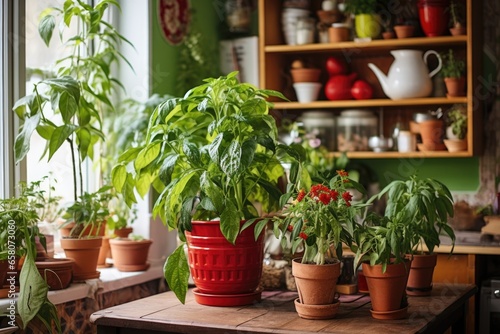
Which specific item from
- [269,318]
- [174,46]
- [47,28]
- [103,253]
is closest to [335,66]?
[174,46]

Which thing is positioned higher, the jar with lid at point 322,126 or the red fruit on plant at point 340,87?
the red fruit on plant at point 340,87

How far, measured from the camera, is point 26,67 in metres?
3.01

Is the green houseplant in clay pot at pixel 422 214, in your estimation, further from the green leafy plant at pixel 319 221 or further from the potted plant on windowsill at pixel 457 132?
the potted plant on windowsill at pixel 457 132

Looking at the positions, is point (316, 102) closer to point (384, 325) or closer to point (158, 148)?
point (158, 148)

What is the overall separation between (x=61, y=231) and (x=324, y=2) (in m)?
1.85

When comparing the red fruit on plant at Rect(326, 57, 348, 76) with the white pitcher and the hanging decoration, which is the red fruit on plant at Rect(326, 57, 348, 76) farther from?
the hanging decoration

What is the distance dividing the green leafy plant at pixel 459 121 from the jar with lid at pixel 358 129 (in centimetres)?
40

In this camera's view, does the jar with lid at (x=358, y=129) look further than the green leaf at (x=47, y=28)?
Yes

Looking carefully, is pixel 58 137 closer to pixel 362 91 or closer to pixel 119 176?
pixel 119 176

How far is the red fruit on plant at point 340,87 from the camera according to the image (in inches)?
152

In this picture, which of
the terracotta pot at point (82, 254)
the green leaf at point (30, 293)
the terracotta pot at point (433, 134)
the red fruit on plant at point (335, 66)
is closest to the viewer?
the green leaf at point (30, 293)

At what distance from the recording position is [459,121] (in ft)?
11.7

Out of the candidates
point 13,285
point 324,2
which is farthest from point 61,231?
point 324,2

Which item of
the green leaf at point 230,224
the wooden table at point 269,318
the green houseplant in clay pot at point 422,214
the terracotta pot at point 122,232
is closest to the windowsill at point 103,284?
the terracotta pot at point 122,232
